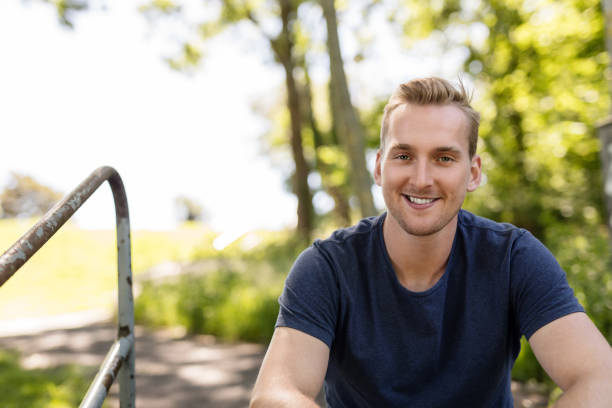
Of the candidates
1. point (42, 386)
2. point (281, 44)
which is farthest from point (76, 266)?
point (42, 386)

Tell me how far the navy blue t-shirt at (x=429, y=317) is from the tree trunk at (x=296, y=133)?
10945 millimetres

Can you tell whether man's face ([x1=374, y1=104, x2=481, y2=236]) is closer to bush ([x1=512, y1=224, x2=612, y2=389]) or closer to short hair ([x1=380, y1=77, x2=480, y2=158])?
short hair ([x1=380, y1=77, x2=480, y2=158])

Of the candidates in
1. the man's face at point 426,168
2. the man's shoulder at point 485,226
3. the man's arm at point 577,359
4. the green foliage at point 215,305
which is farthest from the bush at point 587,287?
the green foliage at point 215,305

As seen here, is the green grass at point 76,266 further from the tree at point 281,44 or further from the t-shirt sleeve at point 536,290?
the t-shirt sleeve at point 536,290

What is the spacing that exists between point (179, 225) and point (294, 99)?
11.0m

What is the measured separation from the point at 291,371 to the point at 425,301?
19.4 inches

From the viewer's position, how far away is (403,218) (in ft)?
6.20

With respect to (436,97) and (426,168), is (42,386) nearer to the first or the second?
(426,168)

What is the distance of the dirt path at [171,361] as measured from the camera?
4.75 meters

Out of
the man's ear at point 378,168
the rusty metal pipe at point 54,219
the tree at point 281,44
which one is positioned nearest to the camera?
the rusty metal pipe at point 54,219

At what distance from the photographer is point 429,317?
178cm

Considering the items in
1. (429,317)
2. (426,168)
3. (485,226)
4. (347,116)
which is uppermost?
(347,116)

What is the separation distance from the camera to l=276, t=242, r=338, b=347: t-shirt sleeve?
1.75 meters

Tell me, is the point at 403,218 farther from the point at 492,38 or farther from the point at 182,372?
the point at 492,38
